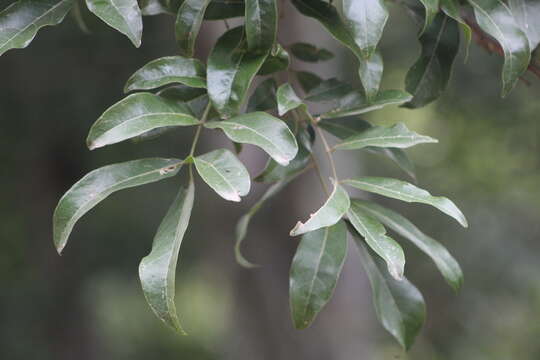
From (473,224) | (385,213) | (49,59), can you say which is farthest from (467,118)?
(385,213)

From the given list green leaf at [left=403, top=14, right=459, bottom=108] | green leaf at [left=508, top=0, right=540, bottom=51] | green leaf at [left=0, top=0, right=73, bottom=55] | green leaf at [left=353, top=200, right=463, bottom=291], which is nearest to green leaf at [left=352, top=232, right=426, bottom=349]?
green leaf at [left=353, top=200, right=463, bottom=291]

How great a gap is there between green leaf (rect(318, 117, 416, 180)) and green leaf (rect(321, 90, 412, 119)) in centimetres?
7

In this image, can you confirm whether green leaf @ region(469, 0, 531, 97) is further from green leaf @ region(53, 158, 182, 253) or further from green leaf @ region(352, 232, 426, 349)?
green leaf @ region(53, 158, 182, 253)

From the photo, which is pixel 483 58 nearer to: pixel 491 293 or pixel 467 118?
pixel 467 118

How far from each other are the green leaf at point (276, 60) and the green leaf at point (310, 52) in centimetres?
A: 33

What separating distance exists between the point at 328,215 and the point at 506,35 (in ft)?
1.17

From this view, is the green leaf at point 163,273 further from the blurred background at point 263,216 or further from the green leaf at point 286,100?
the blurred background at point 263,216

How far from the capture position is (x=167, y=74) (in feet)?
2.73

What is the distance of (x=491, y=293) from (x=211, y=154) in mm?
2759

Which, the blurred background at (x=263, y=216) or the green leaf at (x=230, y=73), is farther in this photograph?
the blurred background at (x=263, y=216)

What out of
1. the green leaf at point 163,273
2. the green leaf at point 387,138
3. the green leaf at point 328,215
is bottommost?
the green leaf at point 387,138

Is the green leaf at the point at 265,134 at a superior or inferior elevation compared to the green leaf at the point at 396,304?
superior

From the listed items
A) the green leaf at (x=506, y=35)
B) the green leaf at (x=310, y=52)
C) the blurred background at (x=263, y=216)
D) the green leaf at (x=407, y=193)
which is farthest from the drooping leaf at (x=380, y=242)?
the blurred background at (x=263, y=216)

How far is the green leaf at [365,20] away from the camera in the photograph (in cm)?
75
